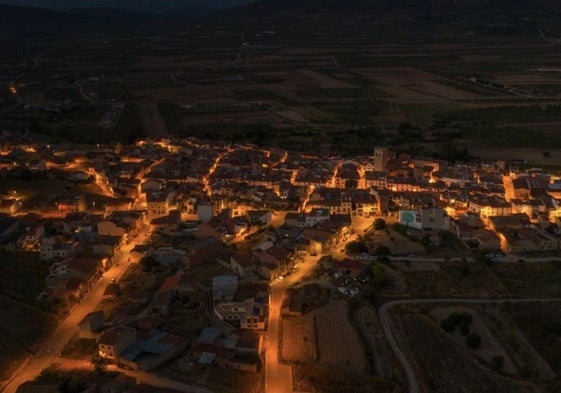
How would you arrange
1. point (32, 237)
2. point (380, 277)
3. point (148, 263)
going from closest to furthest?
point (380, 277) → point (148, 263) → point (32, 237)

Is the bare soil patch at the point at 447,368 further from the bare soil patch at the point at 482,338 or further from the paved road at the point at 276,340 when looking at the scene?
the paved road at the point at 276,340

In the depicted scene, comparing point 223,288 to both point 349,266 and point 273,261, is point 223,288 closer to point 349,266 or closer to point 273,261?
point 273,261

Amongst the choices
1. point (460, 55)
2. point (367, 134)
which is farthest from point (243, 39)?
point (367, 134)

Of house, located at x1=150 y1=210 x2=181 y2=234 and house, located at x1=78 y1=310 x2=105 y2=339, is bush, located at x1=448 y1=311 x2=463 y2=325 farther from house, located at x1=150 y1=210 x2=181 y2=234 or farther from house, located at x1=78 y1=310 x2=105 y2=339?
house, located at x1=150 y1=210 x2=181 y2=234

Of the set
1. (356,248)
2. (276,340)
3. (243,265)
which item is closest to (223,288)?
(243,265)

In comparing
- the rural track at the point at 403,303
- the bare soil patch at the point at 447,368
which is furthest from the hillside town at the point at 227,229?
the bare soil patch at the point at 447,368

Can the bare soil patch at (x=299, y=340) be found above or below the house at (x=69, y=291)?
below

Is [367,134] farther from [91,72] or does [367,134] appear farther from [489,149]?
[91,72]
